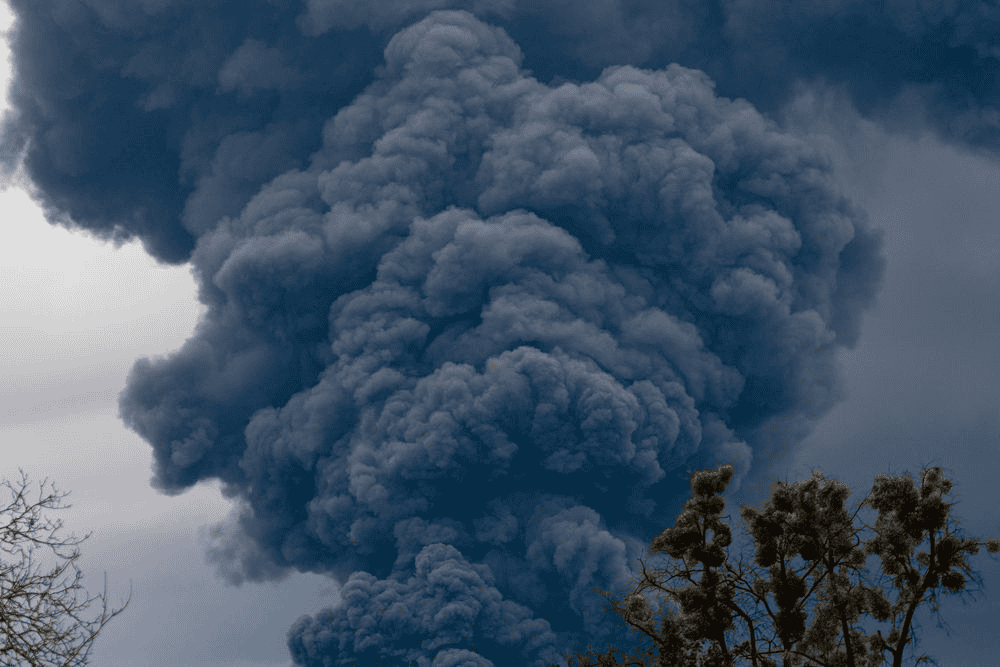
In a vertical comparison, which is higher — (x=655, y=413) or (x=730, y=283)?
(x=730, y=283)

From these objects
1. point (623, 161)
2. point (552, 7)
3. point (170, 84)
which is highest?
point (552, 7)

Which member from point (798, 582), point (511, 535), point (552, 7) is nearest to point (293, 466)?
point (511, 535)

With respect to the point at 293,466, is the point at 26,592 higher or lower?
lower

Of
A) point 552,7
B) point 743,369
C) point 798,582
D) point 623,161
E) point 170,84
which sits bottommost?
point 798,582

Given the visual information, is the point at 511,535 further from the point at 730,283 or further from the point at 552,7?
the point at 552,7

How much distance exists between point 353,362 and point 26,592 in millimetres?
36715

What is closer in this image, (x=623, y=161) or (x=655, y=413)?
(x=655, y=413)

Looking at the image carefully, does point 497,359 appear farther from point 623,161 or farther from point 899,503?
point 899,503

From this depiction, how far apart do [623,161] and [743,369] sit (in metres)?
9.39

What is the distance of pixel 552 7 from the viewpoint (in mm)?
49875

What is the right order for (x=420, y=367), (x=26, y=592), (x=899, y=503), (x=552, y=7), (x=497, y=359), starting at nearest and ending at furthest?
(x=26, y=592), (x=899, y=503), (x=497, y=359), (x=420, y=367), (x=552, y=7)

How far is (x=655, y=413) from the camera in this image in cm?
4238

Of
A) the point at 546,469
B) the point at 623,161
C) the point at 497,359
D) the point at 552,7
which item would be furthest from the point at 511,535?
the point at 552,7

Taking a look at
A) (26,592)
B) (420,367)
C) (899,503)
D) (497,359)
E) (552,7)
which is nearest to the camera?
(26,592)
